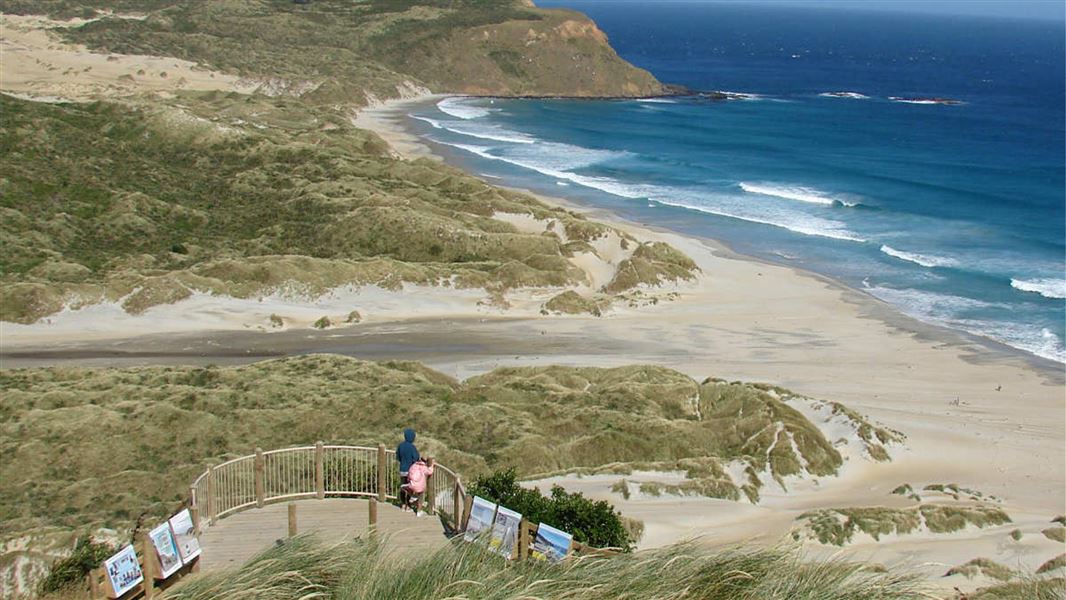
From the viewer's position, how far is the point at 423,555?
453 inches

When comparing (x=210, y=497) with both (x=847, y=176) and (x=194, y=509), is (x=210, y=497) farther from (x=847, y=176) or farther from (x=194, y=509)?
(x=847, y=176)

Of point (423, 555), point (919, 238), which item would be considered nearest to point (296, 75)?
point (919, 238)

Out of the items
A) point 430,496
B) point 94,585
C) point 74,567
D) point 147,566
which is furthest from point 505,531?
point 74,567

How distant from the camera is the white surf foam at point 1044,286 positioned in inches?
1832

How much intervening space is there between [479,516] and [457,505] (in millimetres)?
1207

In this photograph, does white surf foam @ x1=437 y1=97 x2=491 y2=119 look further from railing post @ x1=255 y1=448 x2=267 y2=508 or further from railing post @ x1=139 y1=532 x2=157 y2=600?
railing post @ x1=139 y1=532 x2=157 y2=600

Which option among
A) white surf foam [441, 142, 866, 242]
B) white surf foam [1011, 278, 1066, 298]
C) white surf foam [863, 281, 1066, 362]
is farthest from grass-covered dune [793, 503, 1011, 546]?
white surf foam [441, 142, 866, 242]

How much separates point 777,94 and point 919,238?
79783 millimetres

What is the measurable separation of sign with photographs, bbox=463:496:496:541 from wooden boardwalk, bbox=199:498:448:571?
68 centimetres

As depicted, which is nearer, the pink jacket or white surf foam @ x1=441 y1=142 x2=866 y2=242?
the pink jacket

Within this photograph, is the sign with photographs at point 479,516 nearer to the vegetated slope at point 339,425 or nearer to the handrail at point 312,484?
the handrail at point 312,484

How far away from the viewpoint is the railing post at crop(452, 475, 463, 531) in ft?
47.5

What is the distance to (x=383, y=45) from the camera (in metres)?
136

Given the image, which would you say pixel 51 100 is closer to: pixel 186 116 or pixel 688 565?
pixel 186 116
